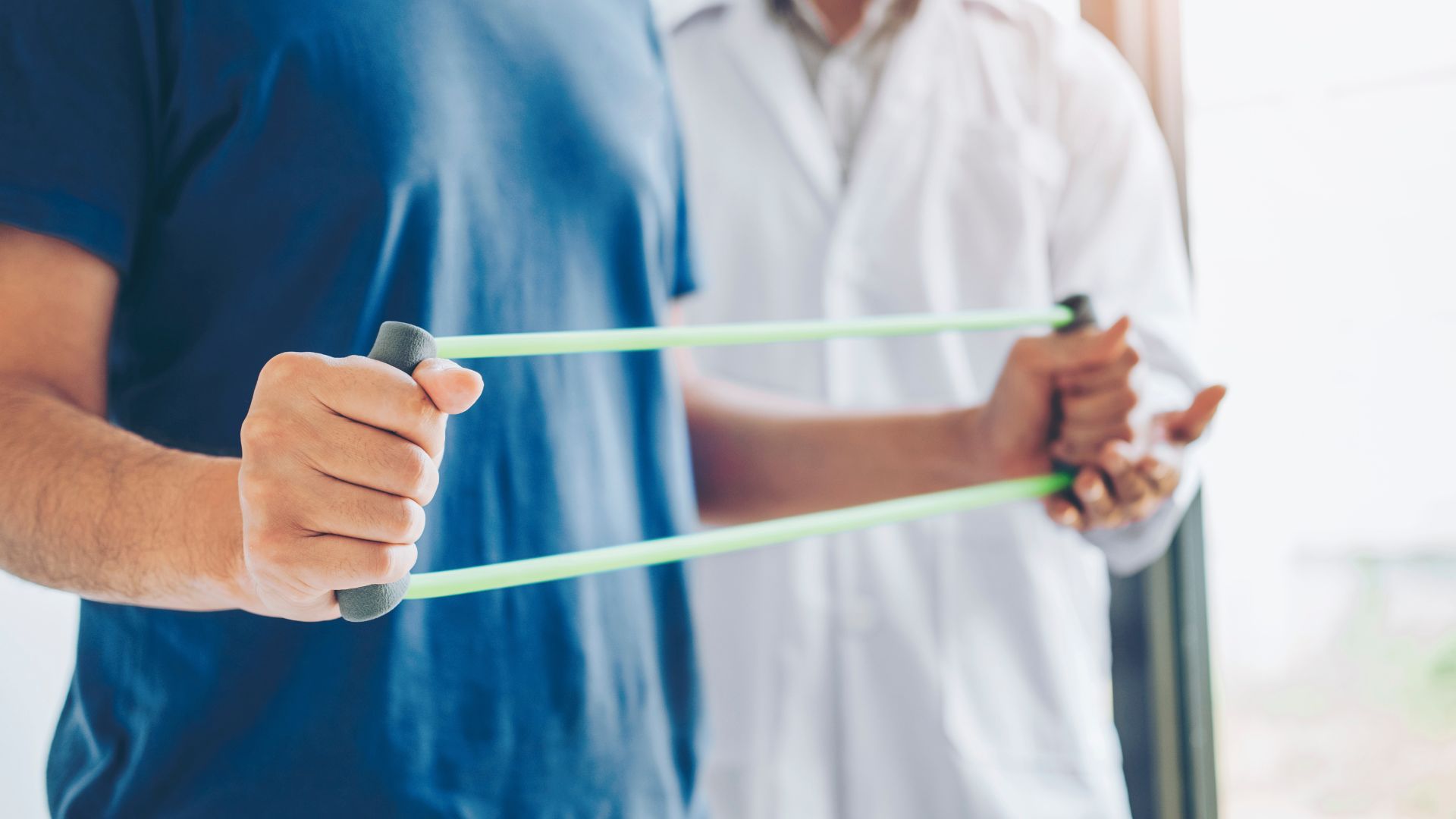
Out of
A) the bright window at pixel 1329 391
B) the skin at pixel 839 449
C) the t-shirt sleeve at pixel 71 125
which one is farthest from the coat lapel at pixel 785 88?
the t-shirt sleeve at pixel 71 125

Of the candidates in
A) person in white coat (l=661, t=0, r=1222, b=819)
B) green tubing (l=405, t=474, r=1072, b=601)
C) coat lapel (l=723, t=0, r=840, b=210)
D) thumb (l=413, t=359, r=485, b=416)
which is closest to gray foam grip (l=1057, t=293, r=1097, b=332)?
green tubing (l=405, t=474, r=1072, b=601)

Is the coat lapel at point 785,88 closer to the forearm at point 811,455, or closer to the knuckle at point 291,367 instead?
the forearm at point 811,455

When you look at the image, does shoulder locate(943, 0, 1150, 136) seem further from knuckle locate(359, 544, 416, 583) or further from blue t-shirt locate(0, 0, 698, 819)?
knuckle locate(359, 544, 416, 583)

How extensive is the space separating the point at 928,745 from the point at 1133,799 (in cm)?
51

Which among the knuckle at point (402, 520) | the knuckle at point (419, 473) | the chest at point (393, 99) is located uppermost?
the chest at point (393, 99)

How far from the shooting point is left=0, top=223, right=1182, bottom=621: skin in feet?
1.31

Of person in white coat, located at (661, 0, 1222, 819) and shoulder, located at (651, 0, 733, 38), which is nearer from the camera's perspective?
person in white coat, located at (661, 0, 1222, 819)

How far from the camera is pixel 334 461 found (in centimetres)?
40

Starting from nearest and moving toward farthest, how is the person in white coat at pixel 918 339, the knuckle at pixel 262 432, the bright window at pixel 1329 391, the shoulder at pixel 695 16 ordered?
1. the knuckle at pixel 262 432
2. the person in white coat at pixel 918 339
3. the shoulder at pixel 695 16
4. the bright window at pixel 1329 391

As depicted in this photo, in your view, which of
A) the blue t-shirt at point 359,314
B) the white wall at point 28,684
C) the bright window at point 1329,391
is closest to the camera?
the blue t-shirt at point 359,314

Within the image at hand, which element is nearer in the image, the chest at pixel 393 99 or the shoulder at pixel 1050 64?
the chest at pixel 393 99

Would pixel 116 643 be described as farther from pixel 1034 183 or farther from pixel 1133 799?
pixel 1133 799

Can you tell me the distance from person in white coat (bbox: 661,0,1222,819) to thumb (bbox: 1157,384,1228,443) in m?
0.12

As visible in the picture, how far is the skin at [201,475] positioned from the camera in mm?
398
